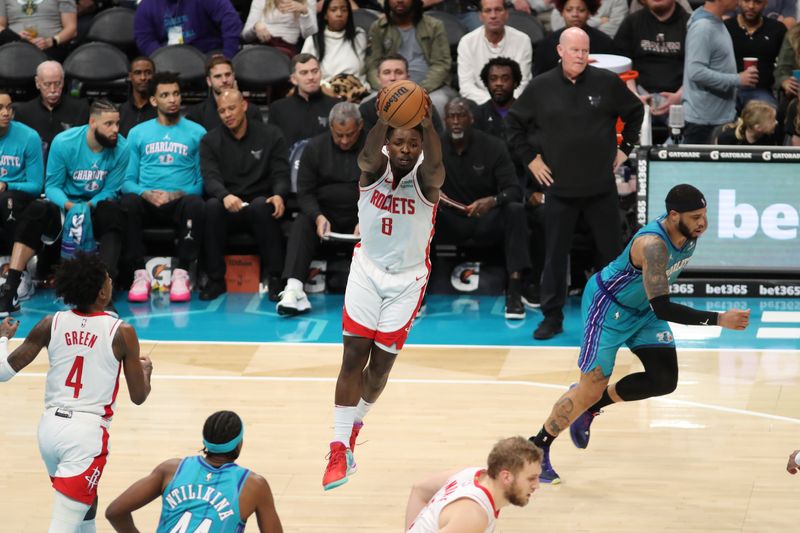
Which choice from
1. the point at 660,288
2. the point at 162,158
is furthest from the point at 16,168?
the point at 660,288

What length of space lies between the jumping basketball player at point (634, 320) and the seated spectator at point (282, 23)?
21.2 ft

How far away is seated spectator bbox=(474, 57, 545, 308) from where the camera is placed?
11.2 m

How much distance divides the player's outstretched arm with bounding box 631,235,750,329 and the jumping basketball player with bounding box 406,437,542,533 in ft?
5.75

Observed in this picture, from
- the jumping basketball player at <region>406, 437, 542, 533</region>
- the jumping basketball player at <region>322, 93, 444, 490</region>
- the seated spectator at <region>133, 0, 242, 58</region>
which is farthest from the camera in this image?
the seated spectator at <region>133, 0, 242, 58</region>

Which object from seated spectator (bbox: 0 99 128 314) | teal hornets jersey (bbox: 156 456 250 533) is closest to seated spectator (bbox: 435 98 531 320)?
seated spectator (bbox: 0 99 128 314)

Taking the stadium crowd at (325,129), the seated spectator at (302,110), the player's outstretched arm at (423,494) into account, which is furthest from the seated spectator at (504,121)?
the player's outstretched arm at (423,494)

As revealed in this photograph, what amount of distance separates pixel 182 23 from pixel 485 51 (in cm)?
312

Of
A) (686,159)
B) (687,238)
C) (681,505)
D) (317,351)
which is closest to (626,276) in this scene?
(687,238)

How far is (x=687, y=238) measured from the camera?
686 cm

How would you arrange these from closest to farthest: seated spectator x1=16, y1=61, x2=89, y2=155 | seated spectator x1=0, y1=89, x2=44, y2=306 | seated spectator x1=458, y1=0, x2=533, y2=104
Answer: seated spectator x1=0, y1=89, x2=44, y2=306
seated spectator x1=16, y1=61, x2=89, y2=155
seated spectator x1=458, y1=0, x2=533, y2=104

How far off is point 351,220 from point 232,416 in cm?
603

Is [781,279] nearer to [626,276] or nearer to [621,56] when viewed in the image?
[621,56]

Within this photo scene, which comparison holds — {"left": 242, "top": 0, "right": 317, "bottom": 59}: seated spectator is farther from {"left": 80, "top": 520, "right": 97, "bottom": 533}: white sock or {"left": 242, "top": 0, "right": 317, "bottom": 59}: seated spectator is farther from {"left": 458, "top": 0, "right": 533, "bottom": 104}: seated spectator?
{"left": 80, "top": 520, "right": 97, "bottom": 533}: white sock

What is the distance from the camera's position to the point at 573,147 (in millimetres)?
9984
